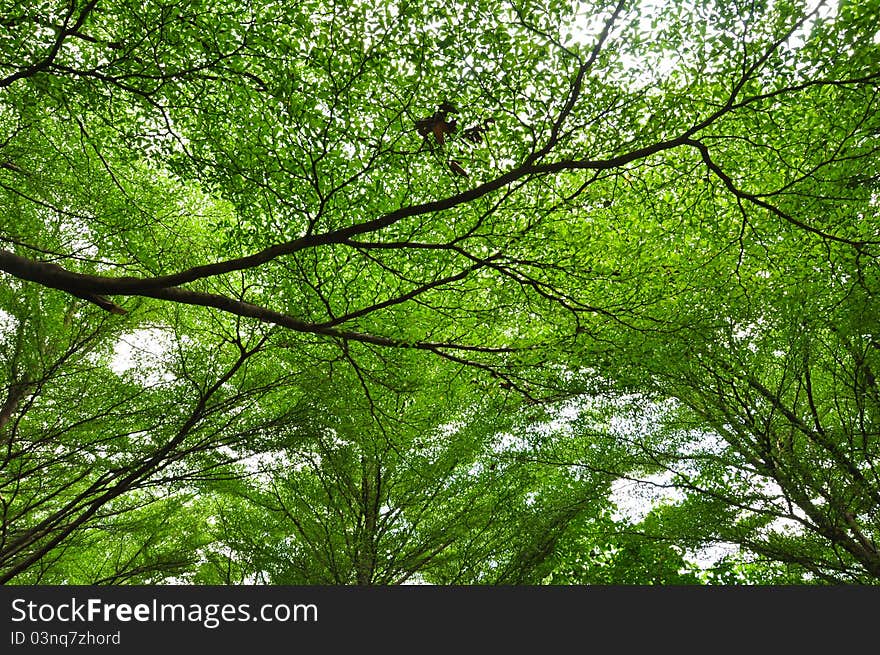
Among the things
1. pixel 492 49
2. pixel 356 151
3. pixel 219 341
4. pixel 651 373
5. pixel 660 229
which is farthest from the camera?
pixel 219 341

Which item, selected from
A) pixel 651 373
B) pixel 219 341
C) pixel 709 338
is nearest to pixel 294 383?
pixel 219 341

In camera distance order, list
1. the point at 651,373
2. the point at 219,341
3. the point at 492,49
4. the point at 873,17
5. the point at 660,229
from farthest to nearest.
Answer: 1. the point at 219,341
2. the point at 651,373
3. the point at 660,229
4. the point at 492,49
5. the point at 873,17

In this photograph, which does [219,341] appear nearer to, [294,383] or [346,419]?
[294,383]

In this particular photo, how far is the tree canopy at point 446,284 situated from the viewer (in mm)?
3229

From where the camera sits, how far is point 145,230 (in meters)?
5.62

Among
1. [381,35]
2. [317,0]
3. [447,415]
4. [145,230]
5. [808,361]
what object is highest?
[145,230]

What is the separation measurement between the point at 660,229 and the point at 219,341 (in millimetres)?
4911

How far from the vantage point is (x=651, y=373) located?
6074 mm

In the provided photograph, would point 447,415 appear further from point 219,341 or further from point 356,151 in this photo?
point 356,151

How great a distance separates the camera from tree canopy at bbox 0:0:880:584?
3.23 m

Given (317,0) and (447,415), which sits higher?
(317,0)

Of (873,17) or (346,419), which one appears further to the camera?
(346,419)

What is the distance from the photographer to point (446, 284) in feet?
15.6

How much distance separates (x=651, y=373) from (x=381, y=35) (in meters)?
4.48
